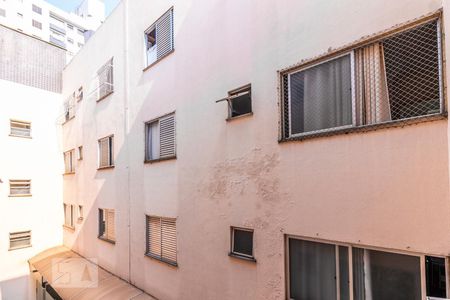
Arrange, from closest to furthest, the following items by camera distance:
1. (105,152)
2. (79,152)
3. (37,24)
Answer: (105,152)
(79,152)
(37,24)

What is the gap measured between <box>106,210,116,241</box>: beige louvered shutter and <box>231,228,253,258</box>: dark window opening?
6.01m

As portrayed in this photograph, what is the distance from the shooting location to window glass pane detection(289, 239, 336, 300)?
4098 mm

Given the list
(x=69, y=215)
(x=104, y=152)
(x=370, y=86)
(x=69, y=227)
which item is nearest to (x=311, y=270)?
(x=370, y=86)

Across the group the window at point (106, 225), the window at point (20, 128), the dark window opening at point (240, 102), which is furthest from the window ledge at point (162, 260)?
the window at point (20, 128)

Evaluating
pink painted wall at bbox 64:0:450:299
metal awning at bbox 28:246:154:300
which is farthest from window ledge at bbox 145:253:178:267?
metal awning at bbox 28:246:154:300

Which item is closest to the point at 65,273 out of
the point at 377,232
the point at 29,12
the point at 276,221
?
the point at 276,221

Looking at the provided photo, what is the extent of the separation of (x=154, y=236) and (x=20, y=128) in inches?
410

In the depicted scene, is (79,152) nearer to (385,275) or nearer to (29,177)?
(29,177)

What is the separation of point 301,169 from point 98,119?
929cm

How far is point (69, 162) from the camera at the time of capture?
14305 mm

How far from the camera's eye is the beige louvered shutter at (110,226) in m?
10.0

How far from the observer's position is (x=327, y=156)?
4.11 meters

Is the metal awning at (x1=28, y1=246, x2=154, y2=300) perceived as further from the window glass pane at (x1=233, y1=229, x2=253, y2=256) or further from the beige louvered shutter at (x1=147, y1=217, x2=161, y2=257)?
the window glass pane at (x1=233, y1=229, x2=253, y2=256)

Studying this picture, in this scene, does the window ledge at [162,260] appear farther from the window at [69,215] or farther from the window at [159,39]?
the window at [69,215]
